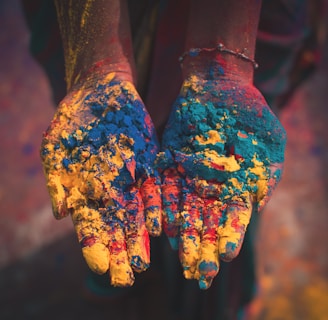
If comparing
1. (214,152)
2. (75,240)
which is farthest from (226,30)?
(75,240)

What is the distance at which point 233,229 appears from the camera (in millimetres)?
670

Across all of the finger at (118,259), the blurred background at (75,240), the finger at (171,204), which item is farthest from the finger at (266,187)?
the blurred background at (75,240)

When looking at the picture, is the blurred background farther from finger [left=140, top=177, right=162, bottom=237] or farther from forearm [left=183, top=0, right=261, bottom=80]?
finger [left=140, top=177, right=162, bottom=237]

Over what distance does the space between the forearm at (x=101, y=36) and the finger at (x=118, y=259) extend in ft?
1.01

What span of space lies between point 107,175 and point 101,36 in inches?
11.2

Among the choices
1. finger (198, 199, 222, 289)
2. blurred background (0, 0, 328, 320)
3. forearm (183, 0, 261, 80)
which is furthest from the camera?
blurred background (0, 0, 328, 320)

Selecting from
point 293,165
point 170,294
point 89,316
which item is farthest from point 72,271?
point 293,165

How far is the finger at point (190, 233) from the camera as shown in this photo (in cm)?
67

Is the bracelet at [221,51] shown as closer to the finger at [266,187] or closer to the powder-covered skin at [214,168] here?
the powder-covered skin at [214,168]

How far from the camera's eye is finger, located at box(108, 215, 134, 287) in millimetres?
660

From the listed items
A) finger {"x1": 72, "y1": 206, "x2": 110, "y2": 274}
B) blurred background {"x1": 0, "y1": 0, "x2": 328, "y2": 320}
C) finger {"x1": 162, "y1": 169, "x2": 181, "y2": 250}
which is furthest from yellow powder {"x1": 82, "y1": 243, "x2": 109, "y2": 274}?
blurred background {"x1": 0, "y1": 0, "x2": 328, "y2": 320}

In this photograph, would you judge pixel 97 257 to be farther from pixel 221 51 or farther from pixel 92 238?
pixel 221 51

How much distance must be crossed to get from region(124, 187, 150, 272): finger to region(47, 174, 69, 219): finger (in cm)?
11

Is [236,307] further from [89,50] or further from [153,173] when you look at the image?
[89,50]
